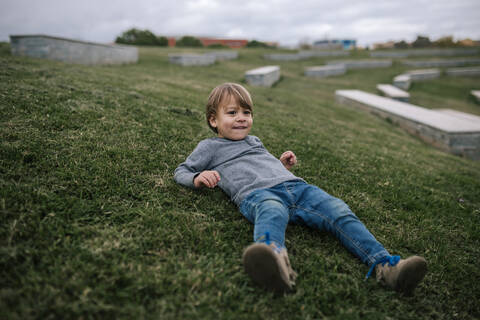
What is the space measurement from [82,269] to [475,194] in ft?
15.9

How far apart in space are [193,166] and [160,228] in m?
0.62

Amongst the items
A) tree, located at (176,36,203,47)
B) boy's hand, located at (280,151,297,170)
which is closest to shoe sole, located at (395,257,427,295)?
boy's hand, located at (280,151,297,170)

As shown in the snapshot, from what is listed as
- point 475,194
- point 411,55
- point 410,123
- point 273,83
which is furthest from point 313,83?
point 411,55

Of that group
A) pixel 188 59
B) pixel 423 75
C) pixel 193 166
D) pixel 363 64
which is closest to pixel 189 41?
pixel 188 59

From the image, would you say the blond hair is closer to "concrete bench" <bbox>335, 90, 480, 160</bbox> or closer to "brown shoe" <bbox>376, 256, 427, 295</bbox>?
"brown shoe" <bbox>376, 256, 427, 295</bbox>

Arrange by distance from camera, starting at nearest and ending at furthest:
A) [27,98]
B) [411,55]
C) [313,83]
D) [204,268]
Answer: [204,268] → [27,98] → [313,83] → [411,55]

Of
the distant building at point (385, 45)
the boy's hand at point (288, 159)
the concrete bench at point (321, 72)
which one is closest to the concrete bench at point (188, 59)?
the concrete bench at point (321, 72)

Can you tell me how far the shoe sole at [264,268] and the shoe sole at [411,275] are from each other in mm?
749

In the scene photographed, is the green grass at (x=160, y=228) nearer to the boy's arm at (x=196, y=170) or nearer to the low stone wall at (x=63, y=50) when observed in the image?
the boy's arm at (x=196, y=170)

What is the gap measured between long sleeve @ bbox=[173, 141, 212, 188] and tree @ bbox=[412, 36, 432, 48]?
46452 millimetres

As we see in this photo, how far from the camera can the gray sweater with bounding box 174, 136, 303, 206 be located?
7.02ft

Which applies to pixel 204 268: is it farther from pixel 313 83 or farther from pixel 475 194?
pixel 313 83

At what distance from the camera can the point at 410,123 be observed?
7918 millimetres

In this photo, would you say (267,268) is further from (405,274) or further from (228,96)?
(228,96)
